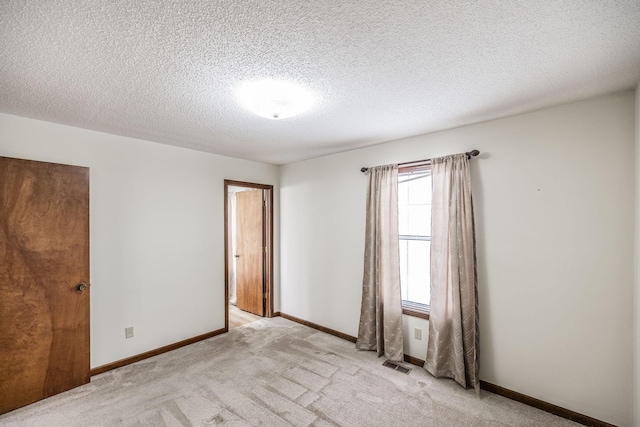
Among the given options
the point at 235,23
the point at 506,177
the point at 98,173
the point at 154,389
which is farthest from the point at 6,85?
the point at 506,177

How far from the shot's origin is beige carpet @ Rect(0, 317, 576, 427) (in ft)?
6.86

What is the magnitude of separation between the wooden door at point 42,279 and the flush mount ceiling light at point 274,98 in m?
1.88

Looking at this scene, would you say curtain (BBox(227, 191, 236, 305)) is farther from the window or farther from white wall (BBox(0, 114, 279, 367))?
the window

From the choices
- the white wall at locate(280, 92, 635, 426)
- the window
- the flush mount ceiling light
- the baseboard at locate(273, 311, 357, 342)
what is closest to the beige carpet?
the white wall at locate(280, 92, 635, 426)

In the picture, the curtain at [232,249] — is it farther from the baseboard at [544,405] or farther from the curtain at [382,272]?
the baseboard at [544,405]

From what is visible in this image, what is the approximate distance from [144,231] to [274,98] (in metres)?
2.27

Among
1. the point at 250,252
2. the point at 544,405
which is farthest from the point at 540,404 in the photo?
the point at 250,252

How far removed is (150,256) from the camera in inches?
124

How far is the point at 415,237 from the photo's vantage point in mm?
3080

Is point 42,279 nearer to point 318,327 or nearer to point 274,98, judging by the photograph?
point 274,98

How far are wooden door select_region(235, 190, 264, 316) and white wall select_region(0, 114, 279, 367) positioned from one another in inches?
30.3

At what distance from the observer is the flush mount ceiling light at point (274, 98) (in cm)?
185

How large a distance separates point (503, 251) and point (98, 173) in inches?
159

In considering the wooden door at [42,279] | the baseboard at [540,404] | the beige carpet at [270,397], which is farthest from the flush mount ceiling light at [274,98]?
the baseboard at [540,404]
